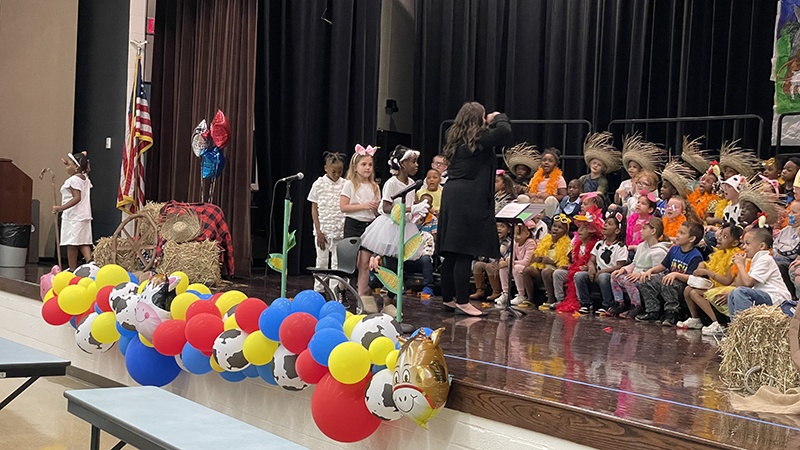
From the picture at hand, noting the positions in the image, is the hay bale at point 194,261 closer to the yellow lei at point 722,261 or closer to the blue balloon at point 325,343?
the blue balloon at point 325,343

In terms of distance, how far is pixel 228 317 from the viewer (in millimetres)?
3781

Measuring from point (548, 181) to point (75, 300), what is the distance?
397cm

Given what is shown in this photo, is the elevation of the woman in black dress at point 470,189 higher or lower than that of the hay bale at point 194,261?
higher

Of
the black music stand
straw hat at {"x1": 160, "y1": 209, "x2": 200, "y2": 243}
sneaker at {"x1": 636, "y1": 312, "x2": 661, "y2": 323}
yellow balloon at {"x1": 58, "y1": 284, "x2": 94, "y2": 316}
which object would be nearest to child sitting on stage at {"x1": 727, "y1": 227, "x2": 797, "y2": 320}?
sneaker at {"x1": 636, "y1": 312, "x2": 661, "y2": 323}

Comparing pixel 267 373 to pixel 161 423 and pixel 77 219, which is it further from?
pixel 77 219

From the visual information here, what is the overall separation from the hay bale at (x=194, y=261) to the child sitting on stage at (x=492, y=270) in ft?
7.11

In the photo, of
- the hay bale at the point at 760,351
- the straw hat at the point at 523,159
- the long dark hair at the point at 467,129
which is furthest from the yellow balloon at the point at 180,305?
the straw hat at the point at 523,159

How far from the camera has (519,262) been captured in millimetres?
6453

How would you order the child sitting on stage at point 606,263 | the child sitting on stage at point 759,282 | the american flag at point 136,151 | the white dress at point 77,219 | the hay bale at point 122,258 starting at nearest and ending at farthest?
the child sitting on stage at point 759,282 → the child sitting on stage at point 606,263 → the hay bale at point 122,258 → the white dress at point 77,219 → the american flag at point 136,151

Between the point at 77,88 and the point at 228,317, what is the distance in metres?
6.57

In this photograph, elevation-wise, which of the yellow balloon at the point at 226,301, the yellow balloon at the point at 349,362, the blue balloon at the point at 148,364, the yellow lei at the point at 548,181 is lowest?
the blue balloon at the point at 148,364

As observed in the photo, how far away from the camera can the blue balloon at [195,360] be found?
3930 millimetres

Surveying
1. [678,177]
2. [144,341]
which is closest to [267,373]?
[144,341]

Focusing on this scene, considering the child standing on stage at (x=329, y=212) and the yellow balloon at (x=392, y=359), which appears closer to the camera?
the yellow balloon at (x=392, y=359)
